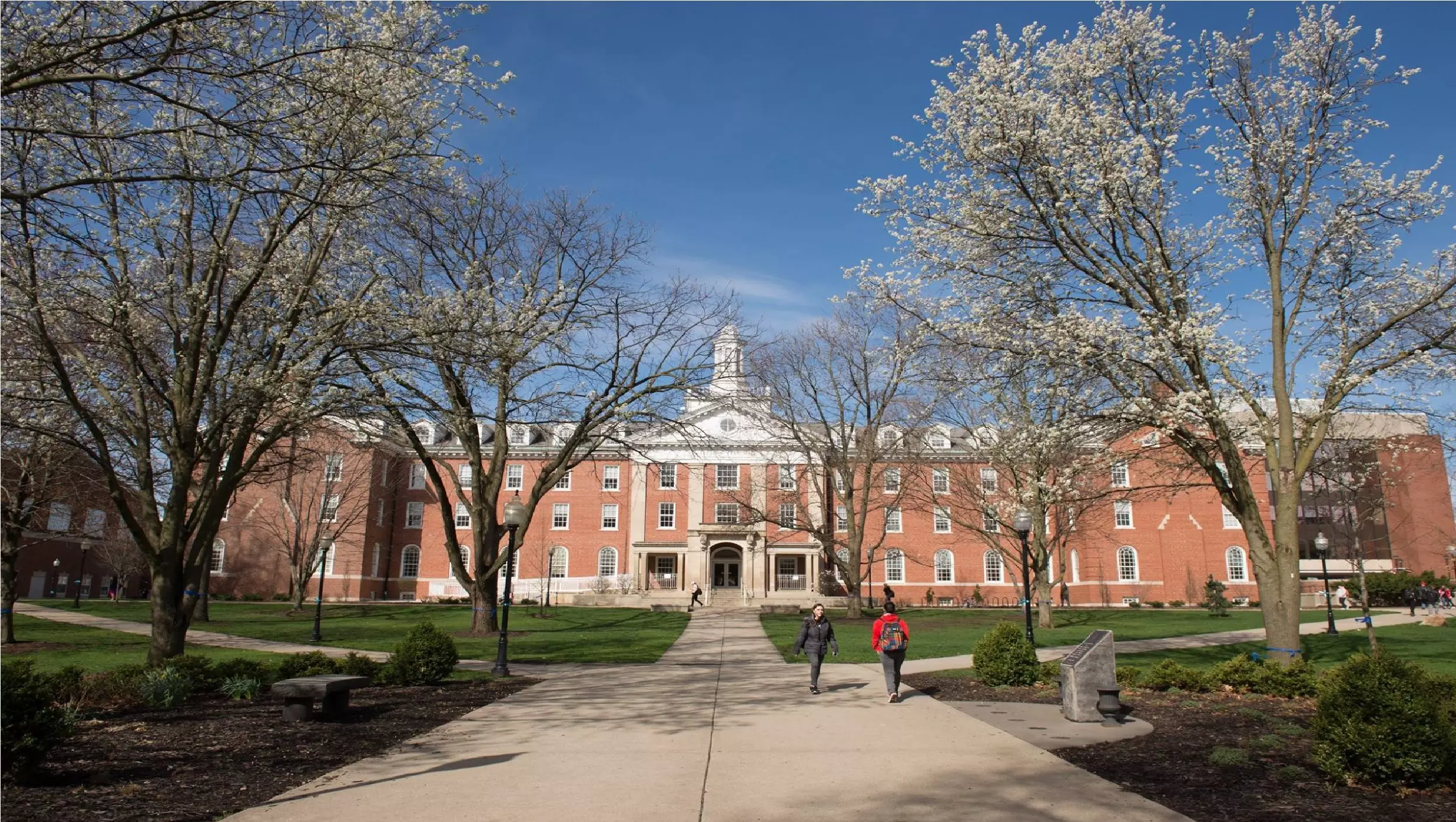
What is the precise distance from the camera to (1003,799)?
6.77 m

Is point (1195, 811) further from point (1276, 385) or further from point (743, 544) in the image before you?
point (743, 544)

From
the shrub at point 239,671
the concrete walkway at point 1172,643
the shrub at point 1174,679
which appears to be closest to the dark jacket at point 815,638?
the concrete walkway at point 1172,643

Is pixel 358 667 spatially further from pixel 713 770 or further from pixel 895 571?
pixel 895 571

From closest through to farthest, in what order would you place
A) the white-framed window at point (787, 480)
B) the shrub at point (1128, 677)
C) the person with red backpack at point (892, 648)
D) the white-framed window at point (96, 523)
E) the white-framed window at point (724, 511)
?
the person with red backpack at point (892, 648)
the shrub at point (1128, 677)
the white-framed window at point (96, 523)
the white-framed window at point (787, 480)
the white-framed window at point (724, 511)

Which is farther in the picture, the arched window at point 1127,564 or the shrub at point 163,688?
the arched window at point 1127,564

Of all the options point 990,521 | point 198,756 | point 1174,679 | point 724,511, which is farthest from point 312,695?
point 724,511


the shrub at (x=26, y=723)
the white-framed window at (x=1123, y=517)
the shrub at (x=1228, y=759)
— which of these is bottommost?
the shrub at (x=1228, y=759)

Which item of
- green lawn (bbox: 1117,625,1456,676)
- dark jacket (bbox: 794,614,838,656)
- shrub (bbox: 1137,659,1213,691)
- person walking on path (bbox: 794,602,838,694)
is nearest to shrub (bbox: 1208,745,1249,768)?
shrub (bbox: 1137,659,1213,691)

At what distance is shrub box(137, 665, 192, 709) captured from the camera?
34.1 ft

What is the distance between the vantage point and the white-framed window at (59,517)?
3440cm

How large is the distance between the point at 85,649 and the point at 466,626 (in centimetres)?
1225

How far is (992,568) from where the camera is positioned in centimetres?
5600

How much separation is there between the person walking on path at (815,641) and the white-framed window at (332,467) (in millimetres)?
23432

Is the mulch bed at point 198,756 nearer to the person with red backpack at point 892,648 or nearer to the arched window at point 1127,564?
the person with red backpack at point 892,648
